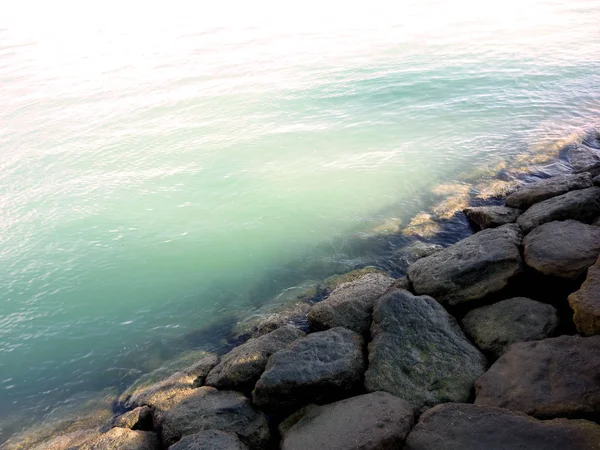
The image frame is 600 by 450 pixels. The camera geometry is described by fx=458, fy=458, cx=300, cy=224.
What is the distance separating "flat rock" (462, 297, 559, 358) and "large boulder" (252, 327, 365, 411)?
2015 mm

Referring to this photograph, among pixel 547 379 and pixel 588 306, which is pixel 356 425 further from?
pixel 588 306

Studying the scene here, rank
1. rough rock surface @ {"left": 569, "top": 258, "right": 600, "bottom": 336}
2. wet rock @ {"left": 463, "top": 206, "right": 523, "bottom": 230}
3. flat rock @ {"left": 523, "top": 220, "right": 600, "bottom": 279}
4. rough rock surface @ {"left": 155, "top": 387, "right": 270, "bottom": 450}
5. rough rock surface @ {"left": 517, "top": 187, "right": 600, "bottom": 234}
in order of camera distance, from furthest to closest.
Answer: wet rock @ {"left": 463, "top": 206, "right": 523, "bottom": 230}, rough rock surface @ {"left": 517, "top": 187, "right": 600, "bottom": 234}, flat rock @ {"left": 523, "top": 220, "right": 600, "bottom": 279}, rough rock surface @ {"left": 155, "top": 387, "right": 270, "bottom": 450}, rough rock surface @ {"left": 569, "top": 258, "right": 600, "bottom": 336}

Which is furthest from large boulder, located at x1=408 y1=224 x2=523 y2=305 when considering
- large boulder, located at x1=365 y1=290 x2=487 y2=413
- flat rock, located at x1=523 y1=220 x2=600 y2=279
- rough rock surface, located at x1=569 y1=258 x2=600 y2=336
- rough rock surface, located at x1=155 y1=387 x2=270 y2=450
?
rough rock surface, located at x1=155 y1=387 x2=270 y2=450

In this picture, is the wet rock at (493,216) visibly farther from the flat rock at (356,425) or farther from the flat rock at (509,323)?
the flat rock at (356,425)

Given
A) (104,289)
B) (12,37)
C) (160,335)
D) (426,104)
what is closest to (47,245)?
(104,289)

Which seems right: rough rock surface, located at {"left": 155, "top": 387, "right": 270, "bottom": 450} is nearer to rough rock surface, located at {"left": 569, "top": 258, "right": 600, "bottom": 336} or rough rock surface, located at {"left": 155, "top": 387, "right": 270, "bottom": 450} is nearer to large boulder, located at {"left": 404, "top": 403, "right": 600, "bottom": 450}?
large boulder, located at {"left": 404, "top": 403, "right": 600, "bottom": 450}

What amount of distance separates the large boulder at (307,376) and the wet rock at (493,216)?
18.7 feet

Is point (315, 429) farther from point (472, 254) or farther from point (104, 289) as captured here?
point (104, 289)

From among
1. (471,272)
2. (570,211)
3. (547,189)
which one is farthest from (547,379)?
(547,189)

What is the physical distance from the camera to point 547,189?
11.6m

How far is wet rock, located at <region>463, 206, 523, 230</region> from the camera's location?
1115 cm

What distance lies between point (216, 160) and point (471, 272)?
1231cm

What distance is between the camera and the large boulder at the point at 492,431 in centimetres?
492

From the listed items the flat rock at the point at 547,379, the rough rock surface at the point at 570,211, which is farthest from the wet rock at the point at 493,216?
the flat rock at the point at 547,379
